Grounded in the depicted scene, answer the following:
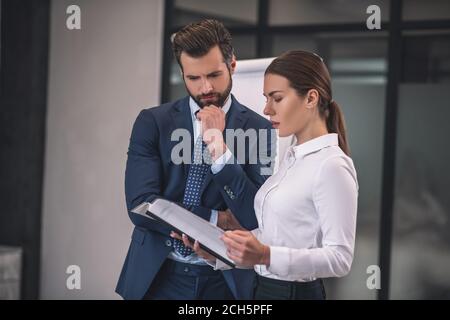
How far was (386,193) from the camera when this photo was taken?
4.62m

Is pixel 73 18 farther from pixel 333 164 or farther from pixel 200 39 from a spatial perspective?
pixel 333 164

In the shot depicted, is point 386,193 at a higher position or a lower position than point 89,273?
higher

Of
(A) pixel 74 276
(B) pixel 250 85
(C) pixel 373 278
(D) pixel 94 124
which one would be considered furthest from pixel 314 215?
(A) pixel 74 276

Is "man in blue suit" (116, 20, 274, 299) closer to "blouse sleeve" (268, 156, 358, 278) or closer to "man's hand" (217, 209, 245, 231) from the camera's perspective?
"man's hand" (217, 209, 245, 231)

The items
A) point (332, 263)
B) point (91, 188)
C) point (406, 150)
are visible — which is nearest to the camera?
point (332, 263)

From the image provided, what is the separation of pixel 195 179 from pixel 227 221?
0.20 meters

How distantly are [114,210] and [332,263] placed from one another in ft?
8.70

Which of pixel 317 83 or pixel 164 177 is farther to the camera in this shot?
pixel 164 177

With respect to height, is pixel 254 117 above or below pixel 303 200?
above

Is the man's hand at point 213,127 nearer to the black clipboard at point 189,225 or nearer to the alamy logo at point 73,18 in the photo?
the black clipboard at point 189,225


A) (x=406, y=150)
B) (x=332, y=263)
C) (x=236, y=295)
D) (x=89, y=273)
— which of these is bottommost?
(x=89, y=273)

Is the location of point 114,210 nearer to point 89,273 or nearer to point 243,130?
point 89,273

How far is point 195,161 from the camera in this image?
2.81 m

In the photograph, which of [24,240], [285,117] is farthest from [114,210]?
[285,117]
